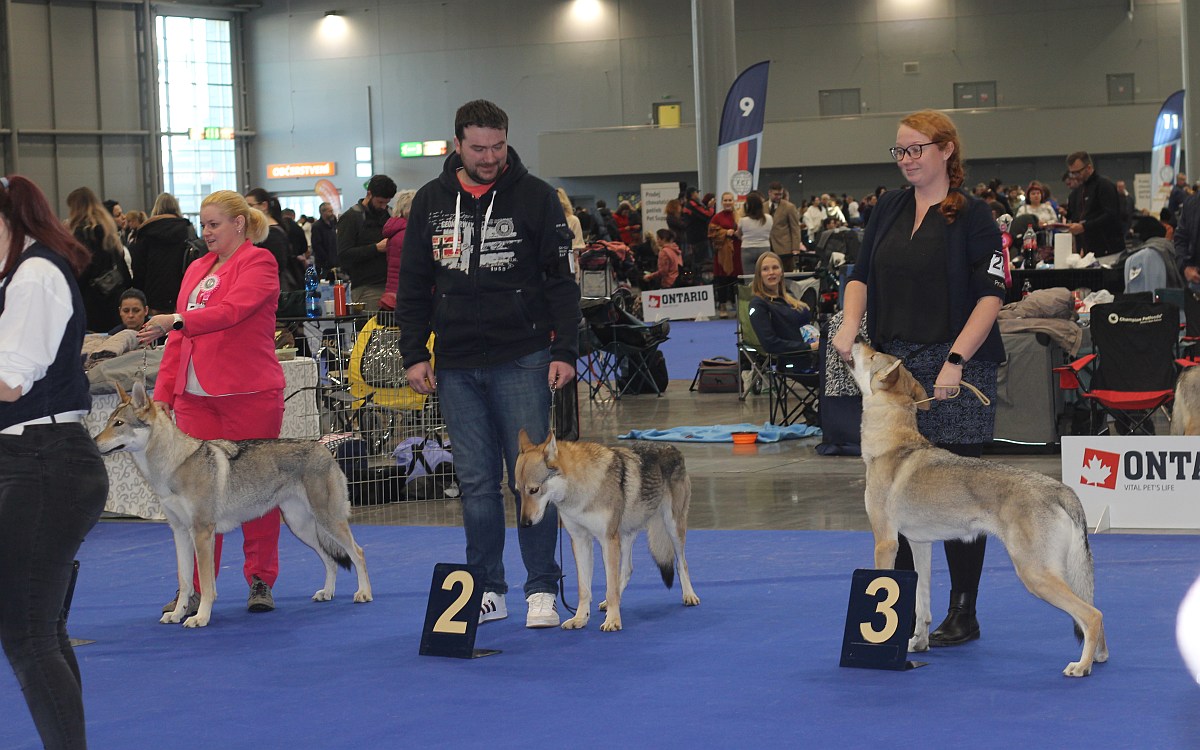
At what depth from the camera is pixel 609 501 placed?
4.68 meters

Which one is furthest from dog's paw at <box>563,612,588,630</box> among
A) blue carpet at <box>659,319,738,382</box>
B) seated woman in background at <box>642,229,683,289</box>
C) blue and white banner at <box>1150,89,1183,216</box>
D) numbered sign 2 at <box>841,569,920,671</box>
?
blue and white banner at <box>1150,89,1183,216</box>

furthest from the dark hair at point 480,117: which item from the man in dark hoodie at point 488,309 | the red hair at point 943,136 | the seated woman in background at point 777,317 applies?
the seated woman in background at point 777,317

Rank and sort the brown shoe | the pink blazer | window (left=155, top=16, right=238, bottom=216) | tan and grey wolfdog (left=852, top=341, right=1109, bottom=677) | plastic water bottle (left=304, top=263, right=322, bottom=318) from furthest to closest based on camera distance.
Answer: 1. window (left=155, top=16, right=238, bottom=216)
2. plastic water bottle (left=304, top=263, right=322, bottom=318)
3. the brown shoe
4. the pink blazer
5. tan and grey wolfdog (left=852, top=341, right=1109, bottom=677)

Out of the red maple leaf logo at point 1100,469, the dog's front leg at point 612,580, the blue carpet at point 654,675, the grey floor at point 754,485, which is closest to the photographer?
the blue carpet at point 654,675

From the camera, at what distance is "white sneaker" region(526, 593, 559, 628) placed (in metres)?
4.77

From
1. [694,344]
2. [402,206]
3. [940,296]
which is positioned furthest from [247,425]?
[694,344]

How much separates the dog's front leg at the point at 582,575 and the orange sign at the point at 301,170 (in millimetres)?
29985

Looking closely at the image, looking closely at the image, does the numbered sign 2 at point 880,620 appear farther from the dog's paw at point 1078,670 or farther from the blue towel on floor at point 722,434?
the blue towel on floor at point 722,434

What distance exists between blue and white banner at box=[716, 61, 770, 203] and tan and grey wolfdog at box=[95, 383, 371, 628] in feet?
41.4

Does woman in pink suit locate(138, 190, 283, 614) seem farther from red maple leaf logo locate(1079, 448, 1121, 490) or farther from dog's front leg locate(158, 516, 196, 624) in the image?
red maple leaf logo locate(1079, 448, 1121, 490)

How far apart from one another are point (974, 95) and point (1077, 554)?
93.2 feet

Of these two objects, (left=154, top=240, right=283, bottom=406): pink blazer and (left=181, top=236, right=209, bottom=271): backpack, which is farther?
(left=181, top=236, right=209, bottom=271): backpack

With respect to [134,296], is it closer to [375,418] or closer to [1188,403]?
[375,418]

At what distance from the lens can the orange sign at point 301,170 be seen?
1316 inches
